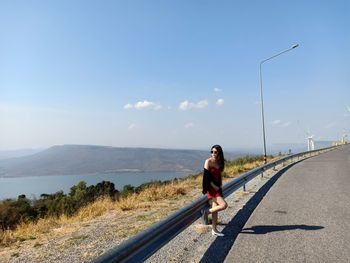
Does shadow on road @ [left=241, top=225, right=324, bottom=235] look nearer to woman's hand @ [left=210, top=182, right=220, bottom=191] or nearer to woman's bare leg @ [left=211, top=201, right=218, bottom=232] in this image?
woman's bare leg @ [left=211, top=201, right=218, bottom=232]

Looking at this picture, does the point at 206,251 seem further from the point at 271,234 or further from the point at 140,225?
the point at 140,225

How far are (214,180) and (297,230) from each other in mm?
1636

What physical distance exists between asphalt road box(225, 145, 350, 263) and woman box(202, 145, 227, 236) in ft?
1.76

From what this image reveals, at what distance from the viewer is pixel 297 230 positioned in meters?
7.13

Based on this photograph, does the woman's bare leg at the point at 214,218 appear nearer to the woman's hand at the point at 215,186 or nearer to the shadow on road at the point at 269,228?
the woman's hand at the point at 215,186

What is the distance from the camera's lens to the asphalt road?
5.64 metres

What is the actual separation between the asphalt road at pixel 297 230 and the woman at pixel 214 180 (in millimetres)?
535

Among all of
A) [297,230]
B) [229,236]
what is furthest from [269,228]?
[229,236]

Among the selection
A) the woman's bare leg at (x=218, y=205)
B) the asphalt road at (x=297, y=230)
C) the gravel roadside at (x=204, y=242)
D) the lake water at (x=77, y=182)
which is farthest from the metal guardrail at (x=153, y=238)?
the lake water at (x=77, y=182)

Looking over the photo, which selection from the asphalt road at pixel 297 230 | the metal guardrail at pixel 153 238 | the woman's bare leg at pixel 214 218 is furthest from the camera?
the woman's bare leg at pixel 214 218

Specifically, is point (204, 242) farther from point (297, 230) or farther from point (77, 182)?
point (77, 182)

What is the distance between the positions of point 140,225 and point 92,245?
1681mm

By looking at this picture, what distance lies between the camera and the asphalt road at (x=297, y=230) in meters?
5.64

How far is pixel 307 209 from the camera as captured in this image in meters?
9.25
